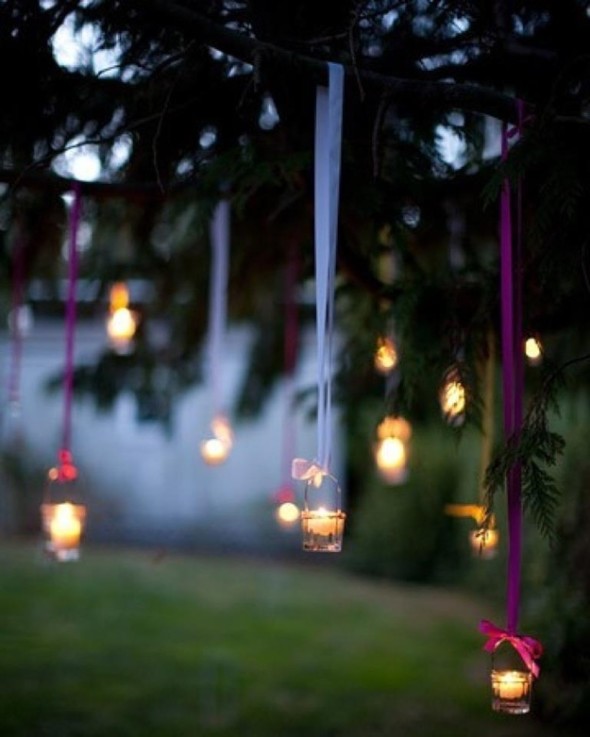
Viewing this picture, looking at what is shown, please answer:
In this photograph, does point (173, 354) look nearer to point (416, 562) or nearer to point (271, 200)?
point (271, 200)

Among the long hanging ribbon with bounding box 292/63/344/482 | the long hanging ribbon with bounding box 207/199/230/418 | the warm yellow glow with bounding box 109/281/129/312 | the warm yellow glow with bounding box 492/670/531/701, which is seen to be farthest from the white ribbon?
the warm yellow glow with bounding box 109/281/129/312

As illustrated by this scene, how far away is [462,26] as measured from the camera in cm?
464

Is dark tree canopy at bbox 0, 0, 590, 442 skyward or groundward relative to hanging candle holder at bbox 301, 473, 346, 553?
skyward

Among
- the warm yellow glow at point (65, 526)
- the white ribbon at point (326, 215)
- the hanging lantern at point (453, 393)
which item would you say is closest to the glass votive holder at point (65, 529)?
the warm yellow glow at point (65, 526)

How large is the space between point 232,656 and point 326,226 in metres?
5.68

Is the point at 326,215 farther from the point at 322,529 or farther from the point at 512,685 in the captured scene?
the point at 512,685

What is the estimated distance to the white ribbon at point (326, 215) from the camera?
397 centimetres

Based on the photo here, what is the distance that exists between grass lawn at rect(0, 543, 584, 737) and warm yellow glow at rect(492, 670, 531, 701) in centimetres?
231

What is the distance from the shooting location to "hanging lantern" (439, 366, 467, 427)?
442cm

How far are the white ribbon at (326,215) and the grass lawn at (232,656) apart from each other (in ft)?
6.96

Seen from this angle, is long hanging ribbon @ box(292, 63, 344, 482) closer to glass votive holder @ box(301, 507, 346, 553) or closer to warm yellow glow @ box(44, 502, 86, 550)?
glass votive holder @ box(301, 507, 346, 553)

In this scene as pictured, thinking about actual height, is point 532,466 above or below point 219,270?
below

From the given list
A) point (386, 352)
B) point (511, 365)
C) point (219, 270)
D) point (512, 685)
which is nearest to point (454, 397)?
point (386, 352)

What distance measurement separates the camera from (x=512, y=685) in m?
3.94
